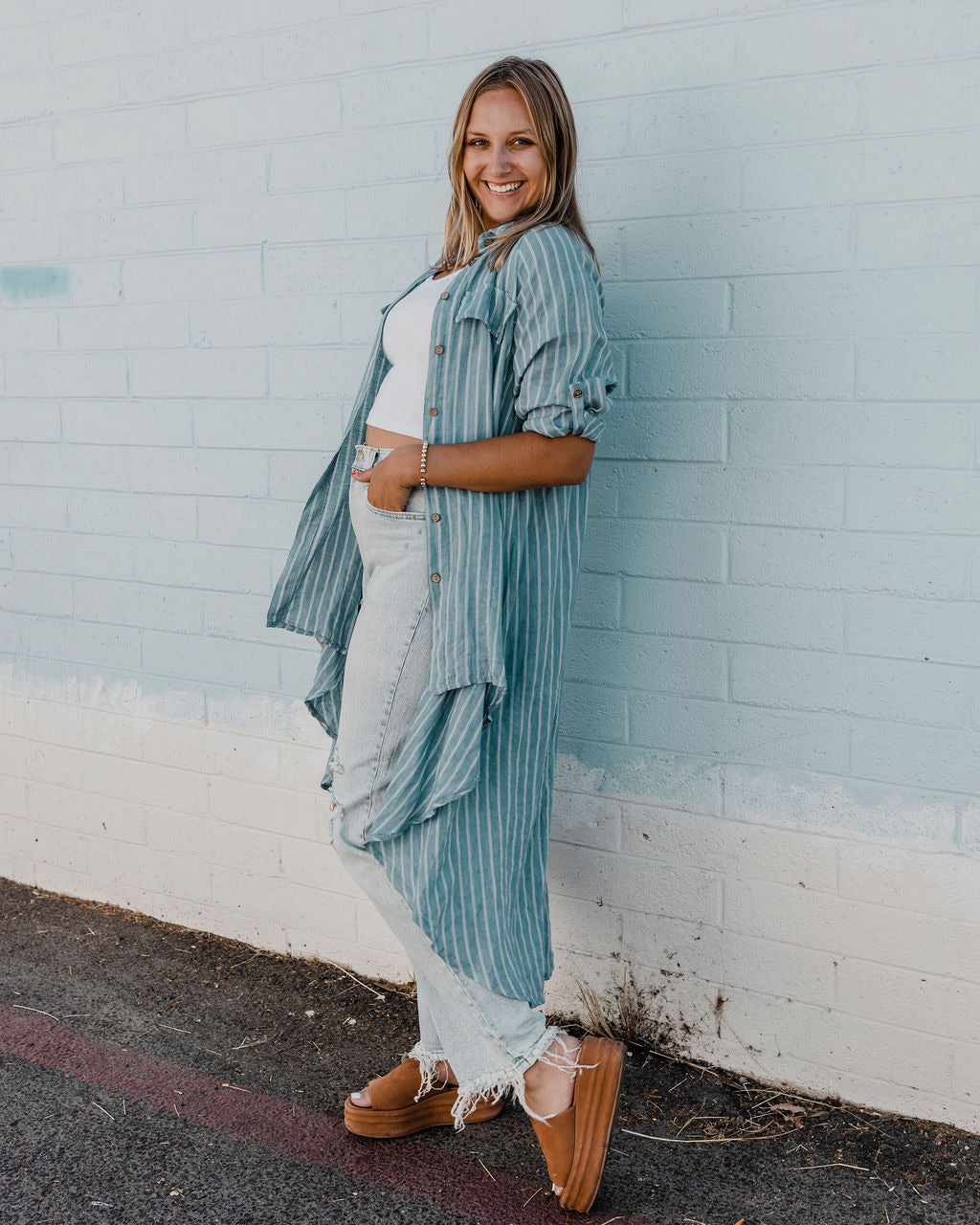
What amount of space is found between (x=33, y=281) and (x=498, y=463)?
6.70 ft

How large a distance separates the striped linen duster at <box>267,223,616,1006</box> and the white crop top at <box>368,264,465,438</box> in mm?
65

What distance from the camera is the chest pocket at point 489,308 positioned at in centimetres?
212

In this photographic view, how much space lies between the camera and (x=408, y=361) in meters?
2.27

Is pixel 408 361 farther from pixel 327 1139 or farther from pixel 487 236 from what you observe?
pixel 327 1139

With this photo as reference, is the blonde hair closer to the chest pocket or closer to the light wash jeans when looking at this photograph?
the chest pocket

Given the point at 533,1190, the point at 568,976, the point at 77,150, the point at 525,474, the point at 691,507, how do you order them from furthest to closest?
the point at 77,150
the point at 568,976
the point at 691,507
the point at 533,1190
the point at 525,474

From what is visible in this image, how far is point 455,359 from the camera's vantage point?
84.7 inches

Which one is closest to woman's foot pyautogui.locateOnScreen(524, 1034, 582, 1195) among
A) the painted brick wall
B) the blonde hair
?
the painted brick wall

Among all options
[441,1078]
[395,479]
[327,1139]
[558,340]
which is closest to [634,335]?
[558,340]

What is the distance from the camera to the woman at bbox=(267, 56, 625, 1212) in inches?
83.2

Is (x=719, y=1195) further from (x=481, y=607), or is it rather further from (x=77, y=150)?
(x=77, y=150)

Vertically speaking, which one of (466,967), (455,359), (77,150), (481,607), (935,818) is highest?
(77,150)

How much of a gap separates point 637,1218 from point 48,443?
8.72 feet

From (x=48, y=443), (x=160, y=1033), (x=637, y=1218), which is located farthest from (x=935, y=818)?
(x=48, y=443)
